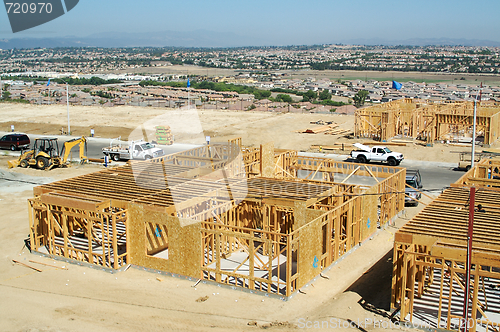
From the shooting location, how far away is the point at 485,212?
60.5 ft

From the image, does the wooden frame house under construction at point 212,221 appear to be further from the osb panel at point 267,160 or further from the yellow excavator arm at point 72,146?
the yellow excavator arm at point 72,146


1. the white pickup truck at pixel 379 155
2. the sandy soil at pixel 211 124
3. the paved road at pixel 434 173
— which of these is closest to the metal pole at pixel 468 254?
the paved road at pixel 434 173

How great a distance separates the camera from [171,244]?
1866cm

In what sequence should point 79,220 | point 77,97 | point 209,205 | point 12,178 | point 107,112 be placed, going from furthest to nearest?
1. point 77,97
2. point 107,112
3. point 12,178
4. point 79,220
5. point 209,205

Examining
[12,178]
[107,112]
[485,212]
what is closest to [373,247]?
[485,212]

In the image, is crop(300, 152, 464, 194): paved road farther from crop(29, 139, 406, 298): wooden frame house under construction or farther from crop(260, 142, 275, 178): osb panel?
crop(29, 139, 406, 298): wooden frame house under construction

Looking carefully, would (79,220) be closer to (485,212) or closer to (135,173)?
(135,173)

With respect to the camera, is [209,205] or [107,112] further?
[107,112]

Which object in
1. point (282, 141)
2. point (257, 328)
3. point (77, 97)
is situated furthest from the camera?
point (77, 97)

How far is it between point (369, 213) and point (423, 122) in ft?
107

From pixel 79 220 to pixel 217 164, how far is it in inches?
301

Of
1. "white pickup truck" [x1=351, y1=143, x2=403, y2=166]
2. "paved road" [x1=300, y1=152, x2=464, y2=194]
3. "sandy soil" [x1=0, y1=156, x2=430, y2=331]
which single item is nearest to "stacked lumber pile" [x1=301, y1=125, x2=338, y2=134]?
"paved road" [x1=300, y1=152, x2=464, y2=194]

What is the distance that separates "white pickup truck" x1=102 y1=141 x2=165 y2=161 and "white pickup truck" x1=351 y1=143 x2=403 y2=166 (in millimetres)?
15594

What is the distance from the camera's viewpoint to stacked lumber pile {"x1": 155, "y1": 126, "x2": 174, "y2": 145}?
49684 mm
